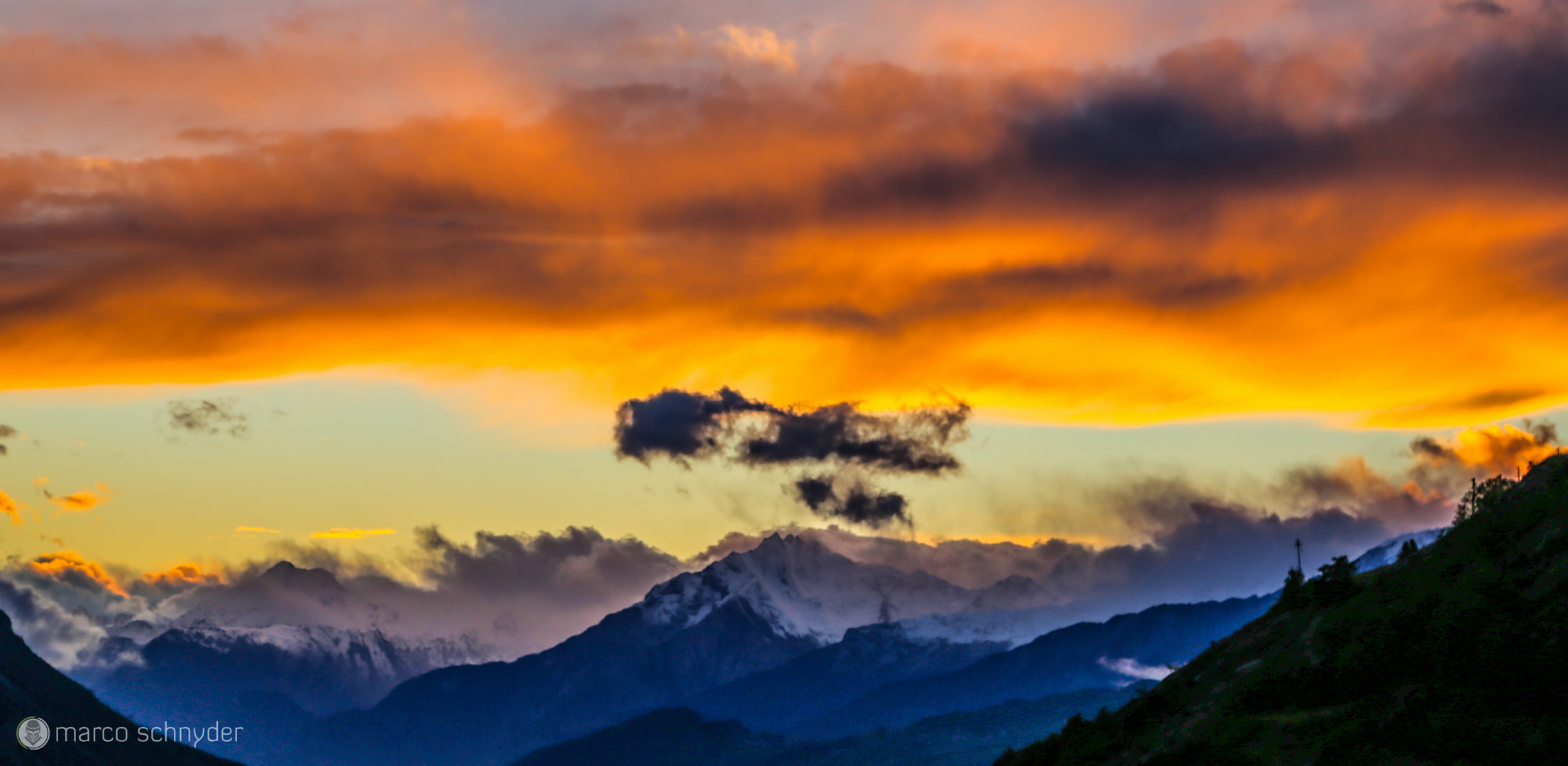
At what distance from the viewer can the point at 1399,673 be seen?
145 metres

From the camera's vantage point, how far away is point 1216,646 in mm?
181625

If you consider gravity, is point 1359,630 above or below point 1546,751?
above

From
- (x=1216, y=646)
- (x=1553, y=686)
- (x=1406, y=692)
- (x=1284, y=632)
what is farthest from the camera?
(x=1216, y=646)

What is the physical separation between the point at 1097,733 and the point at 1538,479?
58410 millimetres

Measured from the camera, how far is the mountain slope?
12750 cm

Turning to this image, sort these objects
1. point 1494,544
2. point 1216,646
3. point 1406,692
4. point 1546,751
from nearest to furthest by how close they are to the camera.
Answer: point 1546,751 < point 1406,692 < point 1494,544 < point 1216,646

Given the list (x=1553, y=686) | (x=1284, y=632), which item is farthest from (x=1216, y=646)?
(x=1553, y=686)

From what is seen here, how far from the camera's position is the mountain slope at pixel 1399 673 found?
12750 cm

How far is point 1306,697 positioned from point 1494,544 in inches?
1084

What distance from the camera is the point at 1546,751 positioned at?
4665 inches

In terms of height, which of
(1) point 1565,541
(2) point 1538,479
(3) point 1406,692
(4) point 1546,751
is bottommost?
(4) point 1546,751

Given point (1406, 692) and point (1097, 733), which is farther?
point (1097, 733)

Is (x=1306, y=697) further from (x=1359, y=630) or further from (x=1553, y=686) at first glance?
(x=1553, y=686)

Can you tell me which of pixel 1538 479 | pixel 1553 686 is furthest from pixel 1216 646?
pixel 1553 686
